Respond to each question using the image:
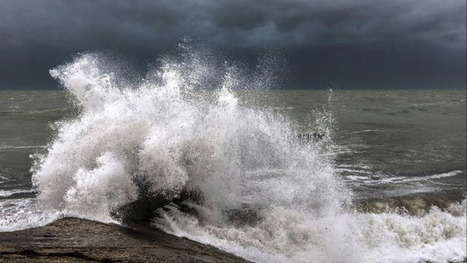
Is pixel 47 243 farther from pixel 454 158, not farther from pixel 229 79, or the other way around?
pixel 454 158

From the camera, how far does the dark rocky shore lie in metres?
5.09

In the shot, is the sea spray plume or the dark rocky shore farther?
the sea spray plume

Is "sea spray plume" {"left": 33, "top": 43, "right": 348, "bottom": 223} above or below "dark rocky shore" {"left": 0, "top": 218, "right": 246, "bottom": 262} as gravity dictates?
above

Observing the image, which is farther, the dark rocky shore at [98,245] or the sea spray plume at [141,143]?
the sea spray plume at [141,143]

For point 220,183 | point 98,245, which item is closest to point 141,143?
point 220,183

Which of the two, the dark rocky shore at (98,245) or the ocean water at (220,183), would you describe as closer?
the dark rocky shore at (98,245)

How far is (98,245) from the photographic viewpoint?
552 centimetres

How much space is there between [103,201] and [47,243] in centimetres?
177

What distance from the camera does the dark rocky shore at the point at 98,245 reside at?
509 cm

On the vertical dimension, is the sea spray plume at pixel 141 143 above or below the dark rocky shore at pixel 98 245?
above

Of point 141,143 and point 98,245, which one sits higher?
point 141,143

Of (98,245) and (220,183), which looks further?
(220,183)

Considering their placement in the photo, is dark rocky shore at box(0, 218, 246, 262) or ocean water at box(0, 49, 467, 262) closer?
dark rocky shore at box(0, 218, 246, 262)

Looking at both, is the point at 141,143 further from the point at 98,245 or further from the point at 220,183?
the point at 98,245
